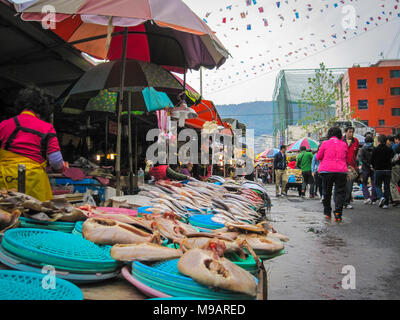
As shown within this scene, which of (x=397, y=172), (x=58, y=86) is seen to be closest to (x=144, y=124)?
(x=58, y=86)

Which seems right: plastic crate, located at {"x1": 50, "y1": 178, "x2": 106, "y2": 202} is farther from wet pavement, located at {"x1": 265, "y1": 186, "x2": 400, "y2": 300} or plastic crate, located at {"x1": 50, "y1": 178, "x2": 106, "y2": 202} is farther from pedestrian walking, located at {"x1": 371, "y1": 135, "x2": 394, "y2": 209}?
pedestrian walking, located at {"x1": 371, "y1": 135, "x2": 394, "y2": 209}

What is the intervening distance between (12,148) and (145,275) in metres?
2.74

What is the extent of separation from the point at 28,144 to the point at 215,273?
9.67 ft

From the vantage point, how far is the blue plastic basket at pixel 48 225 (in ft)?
6.28

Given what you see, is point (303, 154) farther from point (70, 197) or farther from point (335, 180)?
point (70, 197)

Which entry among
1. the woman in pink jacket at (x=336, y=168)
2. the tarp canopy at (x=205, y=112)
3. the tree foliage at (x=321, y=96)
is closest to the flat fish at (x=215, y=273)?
the woman in pink jacket at (x=336, y=168)

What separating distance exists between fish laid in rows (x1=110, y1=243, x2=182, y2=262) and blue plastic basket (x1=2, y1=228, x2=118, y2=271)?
5 cm

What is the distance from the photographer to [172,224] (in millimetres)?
2203

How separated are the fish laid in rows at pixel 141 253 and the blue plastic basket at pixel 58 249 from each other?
47 millimetres

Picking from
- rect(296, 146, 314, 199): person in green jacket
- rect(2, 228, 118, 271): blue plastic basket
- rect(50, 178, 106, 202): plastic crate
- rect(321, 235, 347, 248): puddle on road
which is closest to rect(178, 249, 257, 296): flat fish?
rect(2, 228, 118, 271): blue plastic basket

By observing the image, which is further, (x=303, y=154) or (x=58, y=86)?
(x=303, y=154)

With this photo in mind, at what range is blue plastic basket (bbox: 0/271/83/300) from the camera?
1123 mm
